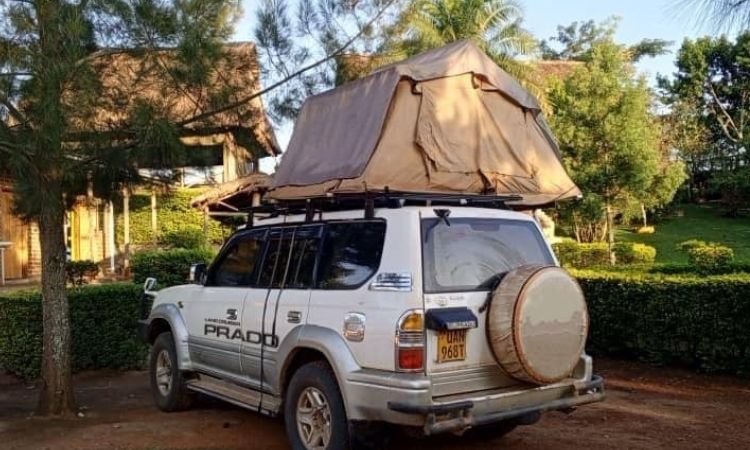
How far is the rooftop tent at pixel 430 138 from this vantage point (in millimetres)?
5602

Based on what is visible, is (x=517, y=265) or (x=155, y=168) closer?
(x=517, y=265)

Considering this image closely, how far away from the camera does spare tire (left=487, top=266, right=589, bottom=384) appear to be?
4.63 m

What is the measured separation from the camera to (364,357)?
4.70 m

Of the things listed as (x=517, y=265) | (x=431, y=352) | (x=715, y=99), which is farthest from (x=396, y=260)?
(x=715, y=99)

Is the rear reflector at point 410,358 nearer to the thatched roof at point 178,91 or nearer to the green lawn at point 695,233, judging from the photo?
the thatched roof at point 178,91

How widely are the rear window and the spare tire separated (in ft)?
0.72

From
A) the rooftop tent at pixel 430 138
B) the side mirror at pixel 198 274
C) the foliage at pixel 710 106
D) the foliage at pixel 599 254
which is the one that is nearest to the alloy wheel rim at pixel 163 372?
the side mirror at pixel 198 274

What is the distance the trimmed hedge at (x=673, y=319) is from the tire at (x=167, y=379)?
209 inches

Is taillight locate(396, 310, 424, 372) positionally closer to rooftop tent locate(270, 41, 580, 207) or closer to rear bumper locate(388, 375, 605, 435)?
rear bumper locate(388, 375, 605, 435)

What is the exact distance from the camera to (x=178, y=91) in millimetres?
6387

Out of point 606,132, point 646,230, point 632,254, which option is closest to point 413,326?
point 606,132

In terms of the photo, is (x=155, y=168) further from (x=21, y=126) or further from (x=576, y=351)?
(x=576, y=351)

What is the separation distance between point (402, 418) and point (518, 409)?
2.79 ft

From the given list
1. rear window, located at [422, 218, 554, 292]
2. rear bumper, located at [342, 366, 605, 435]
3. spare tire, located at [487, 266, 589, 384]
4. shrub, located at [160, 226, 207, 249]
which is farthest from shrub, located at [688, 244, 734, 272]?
shrub, located at [160, 226, 207, 249]
